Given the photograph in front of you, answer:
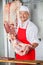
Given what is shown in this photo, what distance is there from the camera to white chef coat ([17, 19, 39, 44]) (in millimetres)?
1357

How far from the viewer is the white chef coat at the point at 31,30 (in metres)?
1.36

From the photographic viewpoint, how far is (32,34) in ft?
4.49

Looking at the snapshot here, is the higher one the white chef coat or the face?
the face

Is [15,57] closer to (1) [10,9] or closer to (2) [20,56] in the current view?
(2) [20,56]

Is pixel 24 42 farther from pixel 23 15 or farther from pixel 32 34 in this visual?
pixel 23 15

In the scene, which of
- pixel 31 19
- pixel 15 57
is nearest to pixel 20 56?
pixel 15 57

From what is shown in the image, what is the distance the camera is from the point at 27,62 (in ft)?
4.30

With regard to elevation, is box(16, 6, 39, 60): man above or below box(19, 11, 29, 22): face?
below

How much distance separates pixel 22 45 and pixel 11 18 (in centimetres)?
24

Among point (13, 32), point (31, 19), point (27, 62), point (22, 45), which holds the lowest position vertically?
point (27, 62)

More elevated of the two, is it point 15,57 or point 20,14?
point 20,14

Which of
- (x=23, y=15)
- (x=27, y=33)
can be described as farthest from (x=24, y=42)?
(x=23, y=15)

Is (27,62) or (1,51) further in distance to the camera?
(1,51)

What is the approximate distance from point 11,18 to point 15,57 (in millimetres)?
323
